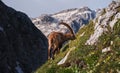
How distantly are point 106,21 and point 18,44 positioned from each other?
58.0 meters

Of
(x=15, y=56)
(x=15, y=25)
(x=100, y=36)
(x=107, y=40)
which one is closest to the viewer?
(x=107, y=40)

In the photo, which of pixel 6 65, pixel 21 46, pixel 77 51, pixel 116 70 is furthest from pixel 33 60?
pixel 116 70

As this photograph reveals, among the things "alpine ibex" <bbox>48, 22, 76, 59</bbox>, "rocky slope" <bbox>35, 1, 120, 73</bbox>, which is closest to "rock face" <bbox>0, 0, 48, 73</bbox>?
"alpine ibex" <bbox>48, 22, 76, 59</bbox>

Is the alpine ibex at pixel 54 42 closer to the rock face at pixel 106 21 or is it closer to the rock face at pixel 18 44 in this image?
the rock face at pixel 106 21

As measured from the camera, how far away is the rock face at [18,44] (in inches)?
2785

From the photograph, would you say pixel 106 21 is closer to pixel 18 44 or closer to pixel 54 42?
pixel 54 42

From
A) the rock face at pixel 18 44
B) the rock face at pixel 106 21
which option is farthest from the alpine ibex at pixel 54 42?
the rock face at pixel 18 44

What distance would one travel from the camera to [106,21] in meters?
27.7

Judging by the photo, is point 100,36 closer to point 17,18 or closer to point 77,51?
point 77,51

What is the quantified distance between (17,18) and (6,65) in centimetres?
2830

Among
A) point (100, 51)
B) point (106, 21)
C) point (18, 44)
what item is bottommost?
point (18, 44)

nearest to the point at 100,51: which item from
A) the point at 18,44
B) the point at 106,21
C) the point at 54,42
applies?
the point at 106,21

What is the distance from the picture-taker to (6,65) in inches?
2608

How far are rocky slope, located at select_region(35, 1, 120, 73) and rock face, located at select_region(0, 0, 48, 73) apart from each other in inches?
1500
